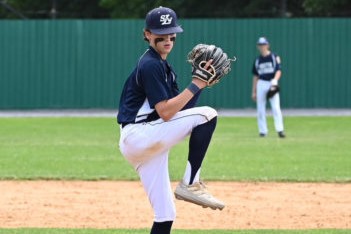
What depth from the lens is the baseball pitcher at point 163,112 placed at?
6.29 meters

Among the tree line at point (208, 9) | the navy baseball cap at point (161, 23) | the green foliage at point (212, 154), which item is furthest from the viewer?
the tree line at point (208, 9)

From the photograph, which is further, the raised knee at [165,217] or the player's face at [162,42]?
the raised knee at [165,217]

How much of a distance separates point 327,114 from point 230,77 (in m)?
3.40

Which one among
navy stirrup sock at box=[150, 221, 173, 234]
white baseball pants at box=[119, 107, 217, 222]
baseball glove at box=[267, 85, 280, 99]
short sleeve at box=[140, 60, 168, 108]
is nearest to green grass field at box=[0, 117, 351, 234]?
baseball glove at box=[267, 85, 280, 99]

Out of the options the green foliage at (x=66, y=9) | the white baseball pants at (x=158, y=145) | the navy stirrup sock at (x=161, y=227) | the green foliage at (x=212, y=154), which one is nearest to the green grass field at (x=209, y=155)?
the green foliage at (x=212, y=154)

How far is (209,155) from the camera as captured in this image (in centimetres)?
1614

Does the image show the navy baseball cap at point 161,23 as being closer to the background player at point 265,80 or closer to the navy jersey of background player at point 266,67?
the background player at point 265,80

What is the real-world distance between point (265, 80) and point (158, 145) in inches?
523

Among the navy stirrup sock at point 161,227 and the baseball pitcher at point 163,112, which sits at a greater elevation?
the baseball pitcher at point 163,112

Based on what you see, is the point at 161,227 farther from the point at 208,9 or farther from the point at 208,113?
the point at 208,9

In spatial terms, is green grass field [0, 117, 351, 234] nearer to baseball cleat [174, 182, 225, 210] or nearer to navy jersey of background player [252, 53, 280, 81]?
navy jersey of background player [252, 53, 280, 81]

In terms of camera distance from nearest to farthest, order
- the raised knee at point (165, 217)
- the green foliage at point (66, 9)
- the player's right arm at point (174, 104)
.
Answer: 1. the player's right arm at point (174, 104)
2. the raised knee at point (165, 217)
3. the green foliage at point (66, 9)

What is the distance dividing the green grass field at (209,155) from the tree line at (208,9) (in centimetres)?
1029

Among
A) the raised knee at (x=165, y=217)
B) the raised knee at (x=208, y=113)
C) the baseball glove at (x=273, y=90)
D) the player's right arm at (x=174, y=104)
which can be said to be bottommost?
the baseball glove at (x=273, y=90)
